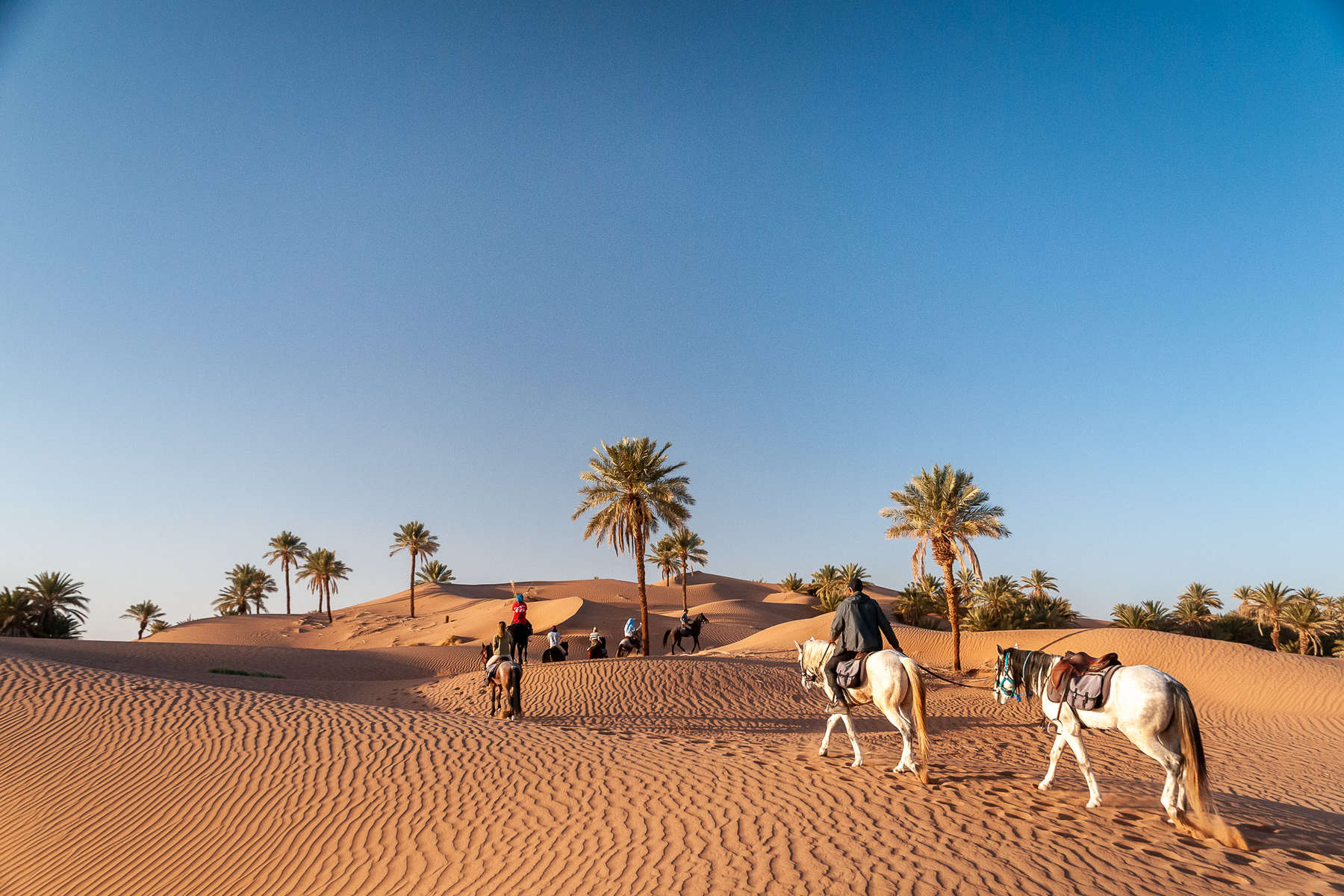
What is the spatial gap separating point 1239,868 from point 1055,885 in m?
2.23

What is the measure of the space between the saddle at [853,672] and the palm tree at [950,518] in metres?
17.5

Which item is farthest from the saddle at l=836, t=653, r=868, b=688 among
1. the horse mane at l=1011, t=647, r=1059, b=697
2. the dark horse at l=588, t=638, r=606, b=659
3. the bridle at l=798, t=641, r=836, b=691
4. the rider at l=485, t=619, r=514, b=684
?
the dark horse at l=588, t=638, r=606, b=659

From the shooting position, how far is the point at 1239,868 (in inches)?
271

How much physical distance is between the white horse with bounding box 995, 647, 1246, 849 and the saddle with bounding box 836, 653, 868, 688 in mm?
2531

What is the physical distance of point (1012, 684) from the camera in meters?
9.51

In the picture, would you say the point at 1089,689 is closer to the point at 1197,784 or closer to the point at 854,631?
the point at 1197,784

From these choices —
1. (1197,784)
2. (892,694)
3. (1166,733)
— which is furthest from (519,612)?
(1197,784)

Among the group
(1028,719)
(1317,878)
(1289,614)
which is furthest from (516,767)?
(1289,614)

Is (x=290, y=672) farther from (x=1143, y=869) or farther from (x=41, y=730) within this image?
(x=1143, y=869)

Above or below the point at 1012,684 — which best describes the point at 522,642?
below

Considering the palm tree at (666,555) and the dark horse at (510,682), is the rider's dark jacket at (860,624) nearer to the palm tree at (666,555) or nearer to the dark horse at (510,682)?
the dark horse at (510,682)

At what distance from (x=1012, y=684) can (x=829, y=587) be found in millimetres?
47153

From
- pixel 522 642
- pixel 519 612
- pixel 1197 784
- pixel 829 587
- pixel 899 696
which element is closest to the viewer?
pixel 1197 784

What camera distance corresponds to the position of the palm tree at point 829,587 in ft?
170
